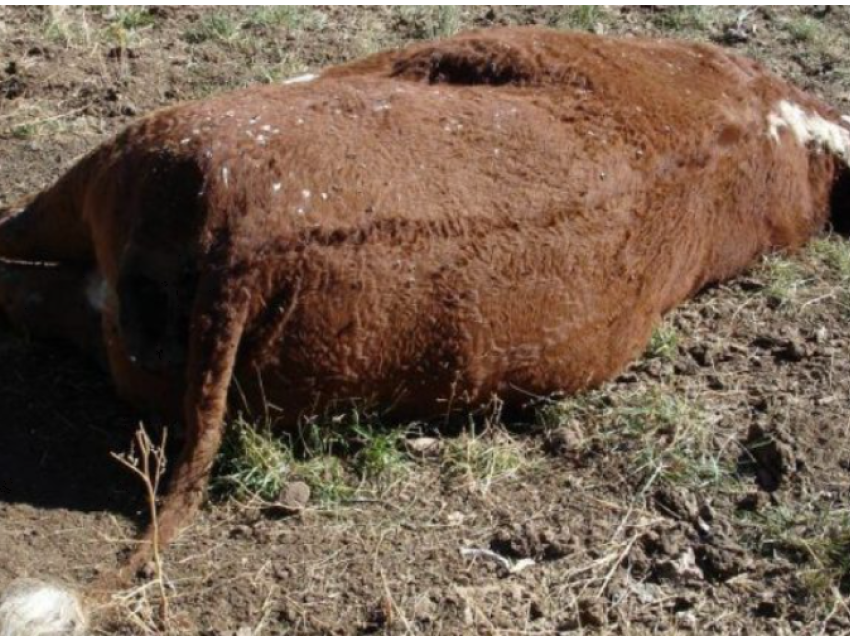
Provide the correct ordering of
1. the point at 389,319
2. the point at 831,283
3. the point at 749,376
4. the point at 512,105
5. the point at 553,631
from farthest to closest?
the point at 831,283, the point at 749,376, the point at 512,105, the point at 389,319, the point at 553,631

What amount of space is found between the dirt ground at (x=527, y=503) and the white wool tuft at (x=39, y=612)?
86mm

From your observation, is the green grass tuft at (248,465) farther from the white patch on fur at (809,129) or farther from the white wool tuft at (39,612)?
the white patch on fur at (809,129)

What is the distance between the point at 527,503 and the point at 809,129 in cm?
194

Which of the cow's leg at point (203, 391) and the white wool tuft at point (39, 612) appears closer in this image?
the white wool tuft at point (39, 612)

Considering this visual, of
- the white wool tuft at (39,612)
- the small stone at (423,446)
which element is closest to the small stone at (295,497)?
the small stone at (423,446)

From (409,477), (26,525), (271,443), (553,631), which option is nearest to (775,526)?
(553,631)

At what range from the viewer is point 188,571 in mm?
4008

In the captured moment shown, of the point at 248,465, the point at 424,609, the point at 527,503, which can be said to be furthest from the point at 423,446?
the point at 424,609

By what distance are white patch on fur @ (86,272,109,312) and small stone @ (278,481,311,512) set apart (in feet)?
2.57

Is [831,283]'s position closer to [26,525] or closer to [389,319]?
[389,319]

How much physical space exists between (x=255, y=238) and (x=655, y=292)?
4.38 feet

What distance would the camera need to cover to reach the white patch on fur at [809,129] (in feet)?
17.4

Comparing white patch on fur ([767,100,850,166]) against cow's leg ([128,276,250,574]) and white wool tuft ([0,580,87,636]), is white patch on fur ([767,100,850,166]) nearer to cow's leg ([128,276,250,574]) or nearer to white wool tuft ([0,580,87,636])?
cow's leg ([128,276,250,574])

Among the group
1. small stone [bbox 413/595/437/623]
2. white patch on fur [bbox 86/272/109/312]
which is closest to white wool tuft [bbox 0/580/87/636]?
small stone [bbox 413/595/437/623]
